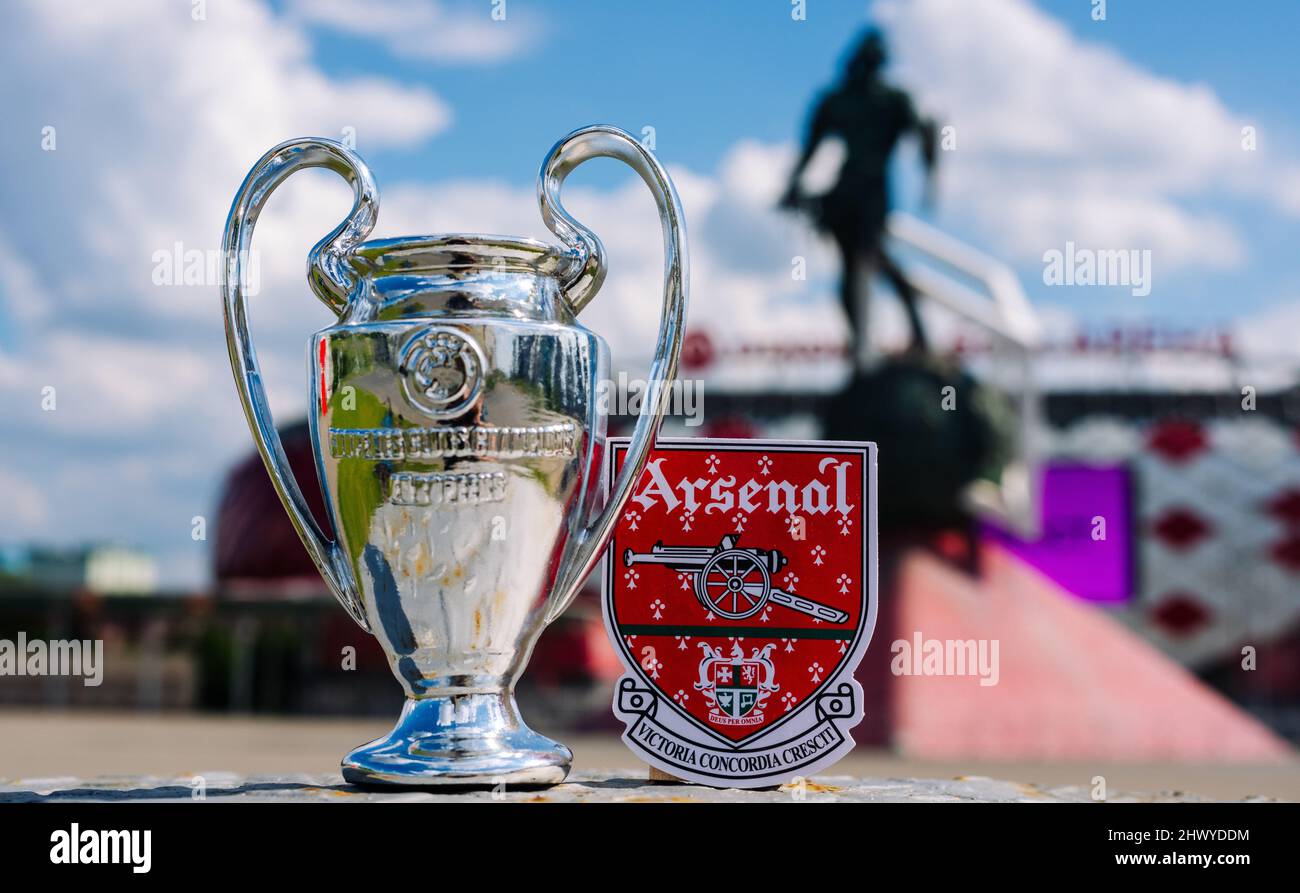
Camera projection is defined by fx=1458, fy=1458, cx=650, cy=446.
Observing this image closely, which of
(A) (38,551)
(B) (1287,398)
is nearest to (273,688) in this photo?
(B) (1287,398)

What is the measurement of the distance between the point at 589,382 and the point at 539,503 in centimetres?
21

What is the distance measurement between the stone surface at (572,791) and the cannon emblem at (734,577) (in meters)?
0.31

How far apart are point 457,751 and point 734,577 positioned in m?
0.59

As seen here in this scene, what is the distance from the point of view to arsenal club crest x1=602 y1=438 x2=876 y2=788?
2.52 m

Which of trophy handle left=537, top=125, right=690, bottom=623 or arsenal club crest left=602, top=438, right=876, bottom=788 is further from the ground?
trophy handle left=537, top=125, right=690, bottom=623

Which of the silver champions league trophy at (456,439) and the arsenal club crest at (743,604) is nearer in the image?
the silver champions league trophy at (456,439)

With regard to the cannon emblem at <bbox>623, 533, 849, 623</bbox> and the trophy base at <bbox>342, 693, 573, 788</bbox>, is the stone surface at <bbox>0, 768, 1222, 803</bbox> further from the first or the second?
the cannon emblem at <bbox>623, 533, 849, 623</bbox>

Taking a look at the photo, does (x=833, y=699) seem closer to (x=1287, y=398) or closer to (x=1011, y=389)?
(x=1011, y=389)

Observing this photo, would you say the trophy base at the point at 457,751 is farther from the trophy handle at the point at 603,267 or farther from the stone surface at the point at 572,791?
the trophy handle at the point at 603,267

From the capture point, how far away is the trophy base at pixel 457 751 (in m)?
2.28

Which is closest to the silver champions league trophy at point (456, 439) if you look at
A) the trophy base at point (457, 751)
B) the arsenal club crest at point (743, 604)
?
the trophy base at point (457, 751)

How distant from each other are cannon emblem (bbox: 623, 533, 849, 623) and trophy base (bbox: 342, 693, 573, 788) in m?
0.39

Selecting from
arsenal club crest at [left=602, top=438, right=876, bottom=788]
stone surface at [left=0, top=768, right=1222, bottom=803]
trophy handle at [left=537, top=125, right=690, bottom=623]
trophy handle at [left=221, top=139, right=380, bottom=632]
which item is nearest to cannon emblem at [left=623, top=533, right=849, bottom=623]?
arsenal club crest at [left=602, top=438, right=876, bottom=788]
